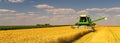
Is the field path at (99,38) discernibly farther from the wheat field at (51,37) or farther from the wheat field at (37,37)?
the wheat field at (37,37)

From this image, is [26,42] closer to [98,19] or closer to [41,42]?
[41,42]

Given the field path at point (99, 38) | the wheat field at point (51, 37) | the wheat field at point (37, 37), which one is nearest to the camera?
the wheat field at point (37, 37)

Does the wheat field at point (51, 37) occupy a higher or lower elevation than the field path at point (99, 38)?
higher

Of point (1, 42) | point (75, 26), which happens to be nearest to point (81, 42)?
point (1, 42)

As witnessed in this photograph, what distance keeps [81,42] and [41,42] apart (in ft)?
23.9

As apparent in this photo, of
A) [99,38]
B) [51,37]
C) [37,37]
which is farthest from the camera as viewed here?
[99,38]

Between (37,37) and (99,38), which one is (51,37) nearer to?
(37,37)

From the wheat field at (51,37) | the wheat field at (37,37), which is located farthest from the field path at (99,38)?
the wheat field at (37,37)

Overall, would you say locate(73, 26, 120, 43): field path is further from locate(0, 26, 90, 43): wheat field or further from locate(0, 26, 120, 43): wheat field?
locate(0, 26, 90, 43): wheat field

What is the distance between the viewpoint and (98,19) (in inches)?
Result: 2130

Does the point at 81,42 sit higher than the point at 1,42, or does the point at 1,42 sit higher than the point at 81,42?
the point at 1,42

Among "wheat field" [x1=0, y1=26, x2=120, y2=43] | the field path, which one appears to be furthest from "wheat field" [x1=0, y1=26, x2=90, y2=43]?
the field path

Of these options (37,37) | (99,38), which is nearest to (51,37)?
(37,37)

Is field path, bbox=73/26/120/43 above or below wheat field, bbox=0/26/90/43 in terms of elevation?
below
